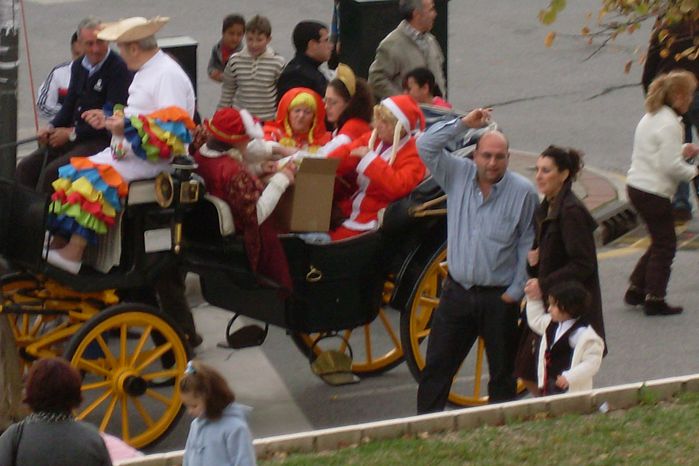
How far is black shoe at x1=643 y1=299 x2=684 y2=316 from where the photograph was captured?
417 inches

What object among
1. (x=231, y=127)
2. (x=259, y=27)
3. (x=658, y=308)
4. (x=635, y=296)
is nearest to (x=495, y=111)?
(x=259, y=27)

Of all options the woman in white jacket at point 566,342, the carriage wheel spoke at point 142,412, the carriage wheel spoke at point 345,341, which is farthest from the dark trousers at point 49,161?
the woman in white jacket at point 566,342

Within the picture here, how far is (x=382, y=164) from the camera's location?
8891mm

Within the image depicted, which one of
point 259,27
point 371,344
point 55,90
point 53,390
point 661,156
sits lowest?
point 371,344

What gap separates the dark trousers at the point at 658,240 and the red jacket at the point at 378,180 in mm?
2162

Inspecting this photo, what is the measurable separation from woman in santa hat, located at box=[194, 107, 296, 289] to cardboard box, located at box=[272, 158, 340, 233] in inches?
3.8

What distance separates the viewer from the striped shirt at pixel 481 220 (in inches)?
321

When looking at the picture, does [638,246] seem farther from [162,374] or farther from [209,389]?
[209,389]

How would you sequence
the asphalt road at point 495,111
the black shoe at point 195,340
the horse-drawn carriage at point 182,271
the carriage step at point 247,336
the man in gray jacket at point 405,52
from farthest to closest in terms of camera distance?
1. the man in gray jacket at point 405,52
2. the black shoe at point 195,340
3. the asphalt road at point 495,111
4. the carriage step at point 247,336
5. the horse-drawn carriage at point 182,271

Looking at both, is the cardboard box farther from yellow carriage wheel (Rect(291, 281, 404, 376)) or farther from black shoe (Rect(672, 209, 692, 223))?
black shoe (Rect(672, 209, 692, 223))

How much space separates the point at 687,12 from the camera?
6965 millimetres

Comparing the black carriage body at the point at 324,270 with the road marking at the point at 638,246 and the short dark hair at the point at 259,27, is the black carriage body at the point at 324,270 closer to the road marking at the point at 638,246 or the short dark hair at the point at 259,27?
the road marking at the point at 638,246

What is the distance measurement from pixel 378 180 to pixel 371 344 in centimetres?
159

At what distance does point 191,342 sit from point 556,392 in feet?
8.81
